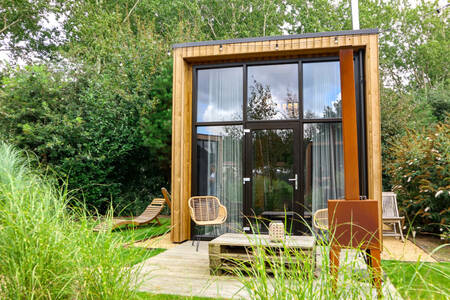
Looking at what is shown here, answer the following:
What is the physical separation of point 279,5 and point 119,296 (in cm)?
1839

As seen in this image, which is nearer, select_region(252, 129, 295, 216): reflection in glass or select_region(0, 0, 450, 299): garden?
select_region(0, 0, 450, 299): garden

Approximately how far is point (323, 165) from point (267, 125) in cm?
120

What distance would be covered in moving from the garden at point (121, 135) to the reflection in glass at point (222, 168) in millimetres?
1437

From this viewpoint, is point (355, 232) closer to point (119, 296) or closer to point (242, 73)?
point (119, 296)

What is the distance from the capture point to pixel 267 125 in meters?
6.23

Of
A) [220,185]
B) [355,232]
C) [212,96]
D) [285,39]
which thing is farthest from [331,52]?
[355,232]

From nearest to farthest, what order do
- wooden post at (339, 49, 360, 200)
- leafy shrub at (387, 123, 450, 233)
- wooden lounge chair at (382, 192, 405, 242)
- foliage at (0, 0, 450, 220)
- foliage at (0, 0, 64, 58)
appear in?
wooden post at (339, 49, 360, 200)
leafy shrub at (387, 123, 450, 233)
wooden lounge chair at (382, 192, 405, 242)
foliage at (0, 0, 450, 220)
foliage at (0, 0, 64, 58)

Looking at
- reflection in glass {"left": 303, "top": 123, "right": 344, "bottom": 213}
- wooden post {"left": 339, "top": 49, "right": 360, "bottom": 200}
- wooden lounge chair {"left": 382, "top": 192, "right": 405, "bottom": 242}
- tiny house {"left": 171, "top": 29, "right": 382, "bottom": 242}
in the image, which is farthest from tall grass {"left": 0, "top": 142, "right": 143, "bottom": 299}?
wooden lounge chair {"left": 382, "top": 192, "right": 405, "bottom": 242}

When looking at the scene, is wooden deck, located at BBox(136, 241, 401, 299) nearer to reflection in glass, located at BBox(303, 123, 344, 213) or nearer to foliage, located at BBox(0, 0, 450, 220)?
foliage, located at BBox(0, 0, 450, 220)

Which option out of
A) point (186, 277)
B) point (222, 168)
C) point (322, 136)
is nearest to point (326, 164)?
point (322, 136)

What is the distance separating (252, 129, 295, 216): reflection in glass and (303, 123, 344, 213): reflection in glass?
0.29 m

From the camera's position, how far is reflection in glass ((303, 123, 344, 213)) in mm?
5898

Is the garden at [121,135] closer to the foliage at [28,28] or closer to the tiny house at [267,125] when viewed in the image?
the foliage at [28,28]

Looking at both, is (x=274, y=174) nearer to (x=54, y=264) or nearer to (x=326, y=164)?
(x=326, y=164)
